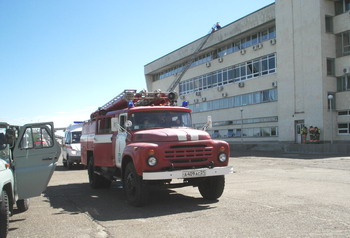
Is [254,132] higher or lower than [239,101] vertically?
lower

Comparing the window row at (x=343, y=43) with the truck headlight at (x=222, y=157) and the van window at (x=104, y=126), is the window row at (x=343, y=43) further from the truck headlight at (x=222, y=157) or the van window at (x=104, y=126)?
the truck headlight at (x=222, y=157)

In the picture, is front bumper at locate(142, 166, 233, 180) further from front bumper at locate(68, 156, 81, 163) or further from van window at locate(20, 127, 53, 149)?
front bumper at locate(68, 156, 81, 163)

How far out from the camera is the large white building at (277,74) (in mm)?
32781

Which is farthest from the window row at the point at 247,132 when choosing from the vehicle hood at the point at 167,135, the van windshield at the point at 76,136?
the vehicle hood at the point at 167,135

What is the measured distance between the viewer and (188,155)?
7.97m

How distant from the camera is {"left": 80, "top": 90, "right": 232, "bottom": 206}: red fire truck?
25.4ft

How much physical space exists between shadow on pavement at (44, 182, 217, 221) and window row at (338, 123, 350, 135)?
26.2 metres

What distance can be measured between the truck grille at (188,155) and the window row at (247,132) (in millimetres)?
31744

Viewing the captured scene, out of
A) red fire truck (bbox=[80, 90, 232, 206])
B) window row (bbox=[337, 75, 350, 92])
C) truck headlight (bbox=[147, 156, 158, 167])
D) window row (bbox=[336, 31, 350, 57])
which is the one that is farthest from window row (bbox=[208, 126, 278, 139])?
truck headlight (bbox=[147, 156, 158, 167])

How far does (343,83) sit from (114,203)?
97.5 feet

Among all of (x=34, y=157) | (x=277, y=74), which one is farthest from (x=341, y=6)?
(x=34, y=157)

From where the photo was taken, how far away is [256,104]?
4053cm

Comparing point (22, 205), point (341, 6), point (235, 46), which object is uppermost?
point (341, 6)

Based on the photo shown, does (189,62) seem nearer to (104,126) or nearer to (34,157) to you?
(104,126)
